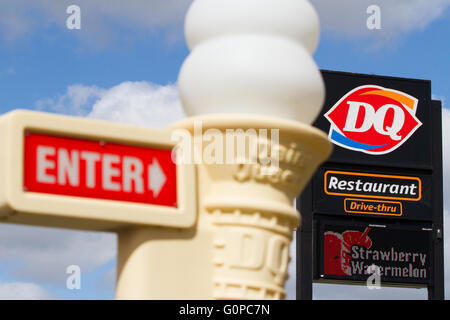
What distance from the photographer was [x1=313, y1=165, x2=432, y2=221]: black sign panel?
636 inches

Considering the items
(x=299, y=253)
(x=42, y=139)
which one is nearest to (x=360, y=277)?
(x=299, y=253)

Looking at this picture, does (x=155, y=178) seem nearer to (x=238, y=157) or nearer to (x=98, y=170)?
(x=98, y=170)

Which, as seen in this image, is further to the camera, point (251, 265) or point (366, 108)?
point (366, 108)

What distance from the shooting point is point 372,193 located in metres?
16.3

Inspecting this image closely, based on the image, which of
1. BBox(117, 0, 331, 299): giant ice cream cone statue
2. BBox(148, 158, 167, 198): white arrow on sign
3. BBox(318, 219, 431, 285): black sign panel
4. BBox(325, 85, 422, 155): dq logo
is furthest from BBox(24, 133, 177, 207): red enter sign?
BBox(325, 85, 422, 155): dq logo

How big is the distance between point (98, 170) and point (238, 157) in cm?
82

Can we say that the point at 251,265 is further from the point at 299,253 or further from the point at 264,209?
the point at 299,253

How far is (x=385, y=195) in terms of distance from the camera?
53.7 ft

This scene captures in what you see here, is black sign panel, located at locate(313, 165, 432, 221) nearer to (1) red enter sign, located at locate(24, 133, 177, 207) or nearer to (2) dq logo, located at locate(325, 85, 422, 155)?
(2) dq logo, located at locate(325, 85, 422, 155)

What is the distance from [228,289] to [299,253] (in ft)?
35.1

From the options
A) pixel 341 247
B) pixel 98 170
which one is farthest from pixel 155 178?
pixel 341 247

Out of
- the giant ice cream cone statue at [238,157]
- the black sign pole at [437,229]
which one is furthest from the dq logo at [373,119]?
the giant ice cream cone statue at [238,157]

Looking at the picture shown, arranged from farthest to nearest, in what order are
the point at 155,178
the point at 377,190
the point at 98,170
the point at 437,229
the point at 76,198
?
the point at 437,229, the point at 377,190, the point at 155,178, the point at 98,170, the point at 76,198

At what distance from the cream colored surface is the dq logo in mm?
11406
